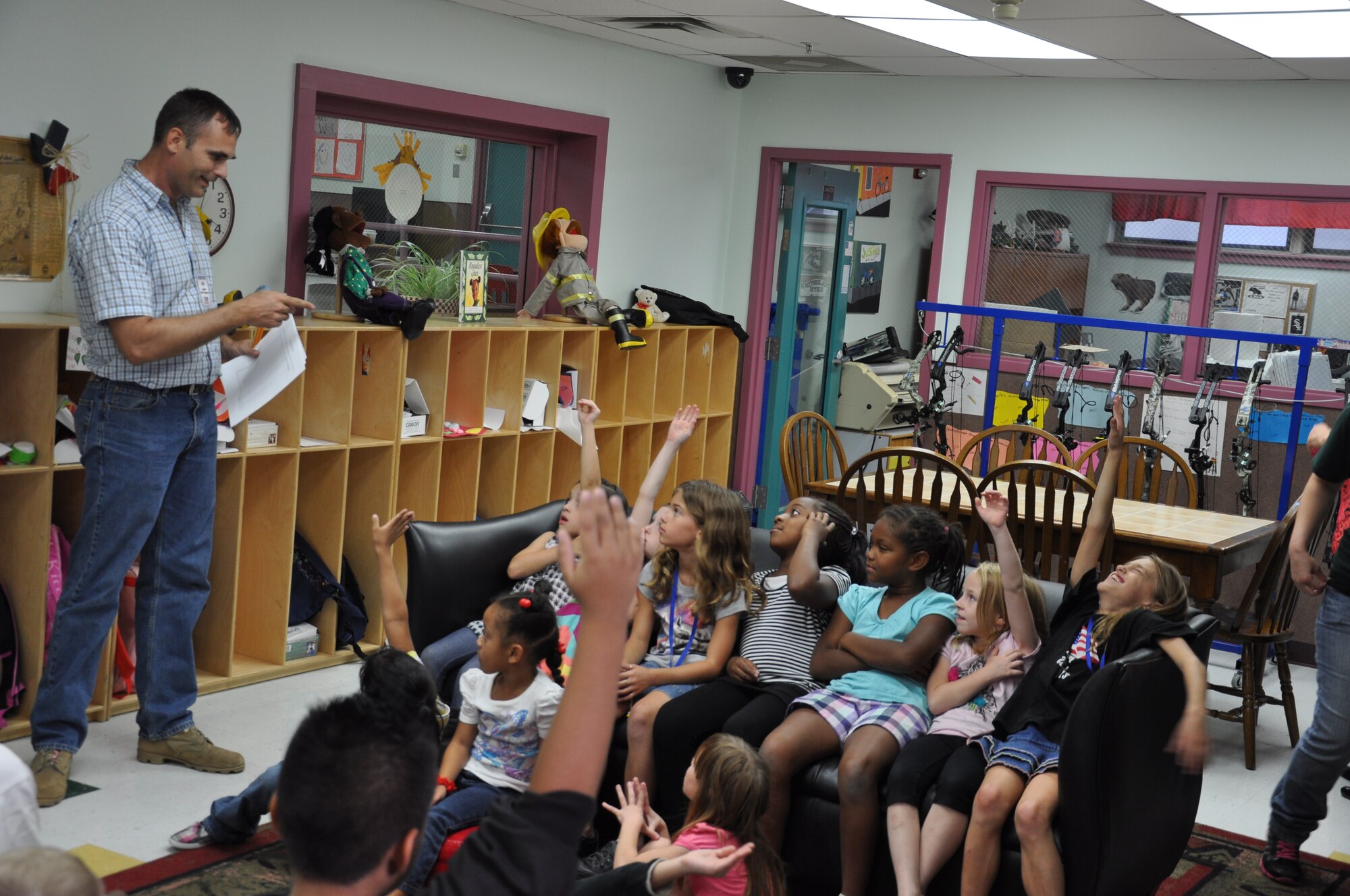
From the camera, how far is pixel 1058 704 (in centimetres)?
286

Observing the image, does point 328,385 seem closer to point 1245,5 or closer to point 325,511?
point 325,511

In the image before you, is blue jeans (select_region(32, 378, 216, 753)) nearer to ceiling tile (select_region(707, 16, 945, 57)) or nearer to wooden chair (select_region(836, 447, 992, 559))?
wooden chair (select_region(836, 447, 992, 559))

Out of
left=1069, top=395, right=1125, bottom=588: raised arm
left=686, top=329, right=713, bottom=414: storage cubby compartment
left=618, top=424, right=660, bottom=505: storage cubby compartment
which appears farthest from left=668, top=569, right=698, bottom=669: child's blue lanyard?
left=686, top=329, right=713, bottom=414: storage cubby compartment

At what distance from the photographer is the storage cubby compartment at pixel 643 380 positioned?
5816 mm

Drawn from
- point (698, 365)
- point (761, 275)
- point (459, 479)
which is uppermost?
point (761, 275)

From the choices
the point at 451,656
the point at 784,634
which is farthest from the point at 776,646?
the point at 451,656

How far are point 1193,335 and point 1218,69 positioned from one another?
42.8 inches

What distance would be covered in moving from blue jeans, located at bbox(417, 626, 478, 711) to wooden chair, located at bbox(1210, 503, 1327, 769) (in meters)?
2.39

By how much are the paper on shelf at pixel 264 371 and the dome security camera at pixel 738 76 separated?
11.4ft

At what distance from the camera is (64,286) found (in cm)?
395

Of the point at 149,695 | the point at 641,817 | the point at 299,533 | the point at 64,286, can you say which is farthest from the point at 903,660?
the point at 64,286

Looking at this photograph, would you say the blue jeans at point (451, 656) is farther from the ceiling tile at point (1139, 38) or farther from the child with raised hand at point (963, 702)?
the ceiling tile at point (1139, 38)

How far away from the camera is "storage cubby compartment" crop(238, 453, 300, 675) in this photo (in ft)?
14.1

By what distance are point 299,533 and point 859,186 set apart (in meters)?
4.80
